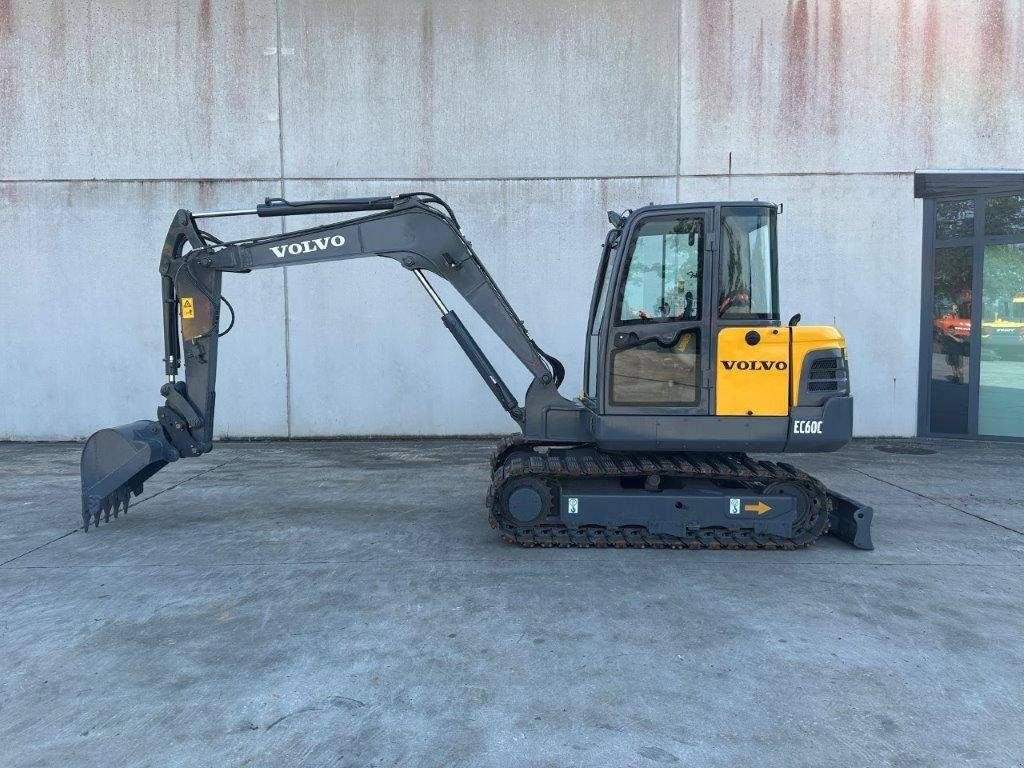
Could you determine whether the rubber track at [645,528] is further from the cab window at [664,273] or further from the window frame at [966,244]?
the window frame at [966,244]

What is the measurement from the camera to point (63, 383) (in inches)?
423

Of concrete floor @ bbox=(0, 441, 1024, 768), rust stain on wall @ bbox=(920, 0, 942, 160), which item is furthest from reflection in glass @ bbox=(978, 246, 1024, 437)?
concrete floor @ bbox=(0, 441, 1024, 768)

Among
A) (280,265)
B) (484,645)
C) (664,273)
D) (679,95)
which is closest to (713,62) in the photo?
(679,95)

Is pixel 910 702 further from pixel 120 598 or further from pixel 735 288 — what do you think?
pixel 120 598

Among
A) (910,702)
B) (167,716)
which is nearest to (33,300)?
(167,716)

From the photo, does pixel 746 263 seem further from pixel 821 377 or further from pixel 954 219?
pixel 954 219

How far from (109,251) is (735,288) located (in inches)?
381

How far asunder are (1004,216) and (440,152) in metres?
8.45

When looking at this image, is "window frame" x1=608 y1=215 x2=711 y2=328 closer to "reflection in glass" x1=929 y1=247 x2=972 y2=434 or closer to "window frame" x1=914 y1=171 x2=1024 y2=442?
"window frame" x1=914 y1=171 x2=1024 y2=442

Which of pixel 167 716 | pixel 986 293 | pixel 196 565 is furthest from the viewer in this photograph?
pixel 986 293

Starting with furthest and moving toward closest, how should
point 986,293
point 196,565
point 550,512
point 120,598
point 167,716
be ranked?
point 986,293
point 550,512
point 196,565
point 120,598
point 167,716

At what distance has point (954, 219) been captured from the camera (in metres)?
10.3

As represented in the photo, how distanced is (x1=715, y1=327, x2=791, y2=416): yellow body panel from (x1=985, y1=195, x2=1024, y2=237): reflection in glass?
7295mm

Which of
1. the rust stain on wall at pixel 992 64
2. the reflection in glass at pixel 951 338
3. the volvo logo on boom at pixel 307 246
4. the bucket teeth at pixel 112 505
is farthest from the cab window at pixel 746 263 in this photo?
the rust stain on wall at pixel 992 64
